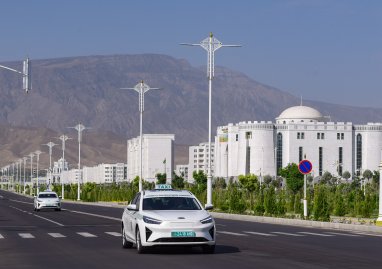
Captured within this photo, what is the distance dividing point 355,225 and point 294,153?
160 metres

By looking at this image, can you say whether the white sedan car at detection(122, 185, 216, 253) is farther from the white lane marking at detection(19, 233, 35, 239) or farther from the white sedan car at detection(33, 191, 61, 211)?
the white sedan car at detection(33, 191, 61, 211)

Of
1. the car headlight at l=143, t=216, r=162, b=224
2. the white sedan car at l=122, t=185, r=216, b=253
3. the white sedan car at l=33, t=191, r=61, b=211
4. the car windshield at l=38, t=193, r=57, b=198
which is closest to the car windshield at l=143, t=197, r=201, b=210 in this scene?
the white sedan car at l=122, t=185, r=216, b=253

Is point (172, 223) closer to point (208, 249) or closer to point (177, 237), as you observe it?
point (177, 237)

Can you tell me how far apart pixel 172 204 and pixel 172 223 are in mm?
1593

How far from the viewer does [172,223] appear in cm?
2147

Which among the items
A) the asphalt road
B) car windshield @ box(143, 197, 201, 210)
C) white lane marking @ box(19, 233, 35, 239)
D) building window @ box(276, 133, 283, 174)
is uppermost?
building window @ box(276, 133, 283, 174)

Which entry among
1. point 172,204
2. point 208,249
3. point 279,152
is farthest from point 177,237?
point 279,152

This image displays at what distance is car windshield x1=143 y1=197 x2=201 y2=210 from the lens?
901 inches

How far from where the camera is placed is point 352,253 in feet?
74.5

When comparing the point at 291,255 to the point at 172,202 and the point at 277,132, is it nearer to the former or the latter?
the point at 172,202

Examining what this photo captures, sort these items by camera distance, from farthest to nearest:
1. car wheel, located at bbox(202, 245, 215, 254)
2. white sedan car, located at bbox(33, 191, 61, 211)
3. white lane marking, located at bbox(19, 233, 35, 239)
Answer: white sedan car, located at bbox(33, 191, 61, 211) < white lane marking, located at bbox(19, 233, 35, 239) < car wheel, located at bbox(202, 245, 215, 254)

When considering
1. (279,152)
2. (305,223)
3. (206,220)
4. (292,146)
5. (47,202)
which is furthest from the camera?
(279,152)

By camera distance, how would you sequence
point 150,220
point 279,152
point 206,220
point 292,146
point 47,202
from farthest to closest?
point 279,152 < point 292,146 < point 47,202 < point 150,220 < point 206,220

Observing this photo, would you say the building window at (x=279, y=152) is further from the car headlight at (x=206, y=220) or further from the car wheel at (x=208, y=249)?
the car headlight at (x=206, y=220)
